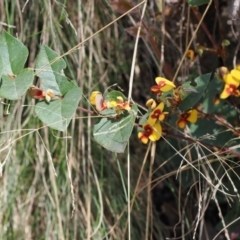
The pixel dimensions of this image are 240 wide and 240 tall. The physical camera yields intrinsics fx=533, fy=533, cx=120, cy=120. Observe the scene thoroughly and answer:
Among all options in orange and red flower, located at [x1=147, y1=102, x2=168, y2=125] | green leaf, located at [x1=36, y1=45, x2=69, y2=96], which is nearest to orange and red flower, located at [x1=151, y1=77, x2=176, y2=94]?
orange and red flower, located at [x1=147, y1=102, x2=168, y2=125]

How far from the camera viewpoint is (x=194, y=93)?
2.42ft

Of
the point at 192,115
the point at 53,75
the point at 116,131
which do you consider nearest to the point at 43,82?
the point at 53,75

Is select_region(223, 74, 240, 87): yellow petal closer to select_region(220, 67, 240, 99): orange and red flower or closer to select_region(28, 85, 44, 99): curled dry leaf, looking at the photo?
select_region(220, 67, 240, 99): orange and red flower

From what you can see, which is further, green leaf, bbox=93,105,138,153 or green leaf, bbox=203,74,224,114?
green leaf, bbox=203,74,224,114

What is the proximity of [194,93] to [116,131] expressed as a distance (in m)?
0.13

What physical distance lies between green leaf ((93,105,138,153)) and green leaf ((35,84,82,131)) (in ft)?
0.16

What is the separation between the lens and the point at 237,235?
0.90m

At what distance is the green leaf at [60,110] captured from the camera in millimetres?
674

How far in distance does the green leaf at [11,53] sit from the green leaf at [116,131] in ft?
0.43

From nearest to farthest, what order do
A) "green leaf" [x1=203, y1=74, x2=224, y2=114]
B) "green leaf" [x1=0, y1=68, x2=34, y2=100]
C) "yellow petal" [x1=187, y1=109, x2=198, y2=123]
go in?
"green leaf" [x1=0, y1=68, x2=34, y2=100] < "yellow petal" [x1=187, y1=109, x2=198, y2=123] < "green leaf" [x1=203, y1=74, x2=224, y2=114]

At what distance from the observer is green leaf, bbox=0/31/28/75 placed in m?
0.68

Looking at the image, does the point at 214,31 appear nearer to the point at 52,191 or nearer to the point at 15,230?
the point at 52,191

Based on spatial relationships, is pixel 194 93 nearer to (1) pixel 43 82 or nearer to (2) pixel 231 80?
(2) pixel 231 80

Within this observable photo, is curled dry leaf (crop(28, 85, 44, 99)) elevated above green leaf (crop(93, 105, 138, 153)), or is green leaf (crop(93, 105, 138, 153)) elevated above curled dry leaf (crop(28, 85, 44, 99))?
curled dry leaf (crop(28, 85, 44, 99))
